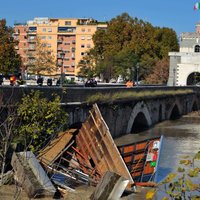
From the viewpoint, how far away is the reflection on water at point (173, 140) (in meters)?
24.0

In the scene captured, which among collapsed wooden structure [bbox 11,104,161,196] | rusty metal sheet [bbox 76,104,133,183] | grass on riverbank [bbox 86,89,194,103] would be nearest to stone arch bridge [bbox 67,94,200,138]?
grass on riverbank [bbox 86,89,194,103]

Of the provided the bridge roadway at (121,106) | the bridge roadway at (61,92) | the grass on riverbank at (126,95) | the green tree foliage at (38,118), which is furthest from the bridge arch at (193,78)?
the green tree foliage at (38,118)

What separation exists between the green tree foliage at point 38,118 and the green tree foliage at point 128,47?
64.9 m

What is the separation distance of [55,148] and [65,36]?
11300 centimetres

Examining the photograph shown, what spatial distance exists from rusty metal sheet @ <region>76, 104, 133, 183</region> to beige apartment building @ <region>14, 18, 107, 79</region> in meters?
107

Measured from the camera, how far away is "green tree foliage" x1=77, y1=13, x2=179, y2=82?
278ft

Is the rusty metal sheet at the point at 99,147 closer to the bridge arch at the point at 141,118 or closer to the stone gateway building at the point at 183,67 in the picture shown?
the bridge arch at the point at 141,118

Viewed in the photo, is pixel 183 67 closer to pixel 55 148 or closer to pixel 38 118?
pixel 55 148

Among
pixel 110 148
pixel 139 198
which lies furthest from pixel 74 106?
pixel 139 198

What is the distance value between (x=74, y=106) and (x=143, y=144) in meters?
3.84

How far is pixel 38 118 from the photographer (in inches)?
674

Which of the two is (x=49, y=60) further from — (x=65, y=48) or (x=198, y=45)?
(x=65, y=48)

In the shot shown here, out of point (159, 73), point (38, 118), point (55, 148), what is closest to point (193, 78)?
point (159, 73)

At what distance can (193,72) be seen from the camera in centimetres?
8475
